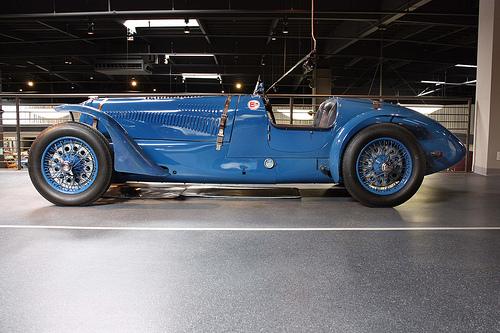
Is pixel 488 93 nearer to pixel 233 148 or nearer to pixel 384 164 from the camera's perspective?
pixel 384 164

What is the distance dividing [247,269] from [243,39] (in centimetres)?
1166

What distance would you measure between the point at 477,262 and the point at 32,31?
43.9 ft

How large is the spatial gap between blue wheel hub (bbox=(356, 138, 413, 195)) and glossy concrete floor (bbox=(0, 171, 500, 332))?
0.22 meters

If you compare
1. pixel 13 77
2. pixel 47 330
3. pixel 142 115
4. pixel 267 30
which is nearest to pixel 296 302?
pixel 47 330

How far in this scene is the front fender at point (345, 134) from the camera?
347 cm

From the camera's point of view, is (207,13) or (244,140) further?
(207,13)

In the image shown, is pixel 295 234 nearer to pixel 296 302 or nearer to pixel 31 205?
pixel 296 302

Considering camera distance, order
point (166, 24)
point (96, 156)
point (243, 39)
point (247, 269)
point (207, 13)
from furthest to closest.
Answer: point (243, 39) < point (166, 24) < point (207, 13) < point (96, 156) < point (247, 269)

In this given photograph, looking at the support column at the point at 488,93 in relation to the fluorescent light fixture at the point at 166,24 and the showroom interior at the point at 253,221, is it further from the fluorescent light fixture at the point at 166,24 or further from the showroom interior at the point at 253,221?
the fluorescent light fixture at the point at 166,24

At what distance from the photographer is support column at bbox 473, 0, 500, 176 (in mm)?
5328

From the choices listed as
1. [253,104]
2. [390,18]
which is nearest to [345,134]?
[253,104]

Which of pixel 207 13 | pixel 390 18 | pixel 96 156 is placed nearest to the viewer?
pixel 96 156

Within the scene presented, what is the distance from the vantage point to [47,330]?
4.74 feet

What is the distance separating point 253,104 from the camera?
11.9ft
